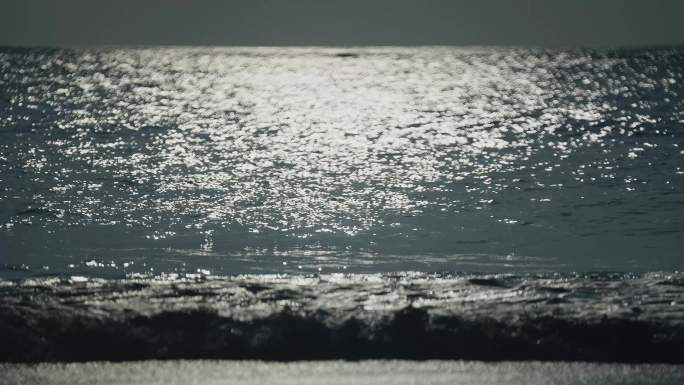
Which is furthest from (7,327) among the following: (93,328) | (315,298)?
(315,298)

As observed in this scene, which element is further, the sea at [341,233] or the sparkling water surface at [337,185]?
the sparkling water surface at [337,185]

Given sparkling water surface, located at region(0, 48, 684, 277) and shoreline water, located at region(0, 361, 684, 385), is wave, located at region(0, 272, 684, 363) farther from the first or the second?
sparkling water surface, located at region(0, 48, 684, 277)

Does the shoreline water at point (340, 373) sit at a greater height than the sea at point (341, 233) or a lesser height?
lesser

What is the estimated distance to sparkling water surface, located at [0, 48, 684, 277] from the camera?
14.0 feet

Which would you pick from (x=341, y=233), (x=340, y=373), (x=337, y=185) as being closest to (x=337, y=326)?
(x=340, y=373)

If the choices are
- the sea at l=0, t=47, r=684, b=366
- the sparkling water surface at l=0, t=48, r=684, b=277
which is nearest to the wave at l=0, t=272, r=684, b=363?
the sea at l=0, t=47, r=684, b=366

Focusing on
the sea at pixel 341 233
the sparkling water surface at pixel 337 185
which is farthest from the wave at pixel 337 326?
the sparkling water surface at pixel 337 185

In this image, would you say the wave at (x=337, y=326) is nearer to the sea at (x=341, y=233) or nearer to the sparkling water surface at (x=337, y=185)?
the sea at (x=341, y=233)

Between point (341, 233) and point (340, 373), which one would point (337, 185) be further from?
point (340, 373)

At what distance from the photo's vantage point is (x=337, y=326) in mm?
2596

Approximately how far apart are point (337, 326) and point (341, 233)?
218 cm

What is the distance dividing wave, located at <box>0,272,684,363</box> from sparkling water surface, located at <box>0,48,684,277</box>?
1.14m

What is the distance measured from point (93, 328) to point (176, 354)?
0.23 meters

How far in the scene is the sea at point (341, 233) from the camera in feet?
8.47
